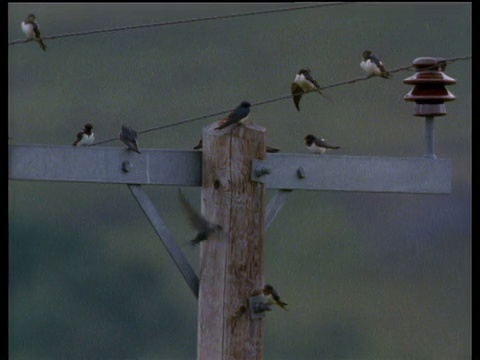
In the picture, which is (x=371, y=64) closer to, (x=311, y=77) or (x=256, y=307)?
(x=311, y=77)

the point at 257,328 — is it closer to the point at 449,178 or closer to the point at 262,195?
the point at 262,195

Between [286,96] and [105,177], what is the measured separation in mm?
1089

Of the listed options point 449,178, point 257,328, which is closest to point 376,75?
point 449,178

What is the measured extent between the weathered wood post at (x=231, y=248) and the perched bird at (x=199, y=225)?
0.10ft

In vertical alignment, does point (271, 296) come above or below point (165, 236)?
below

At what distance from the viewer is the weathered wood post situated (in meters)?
5.29

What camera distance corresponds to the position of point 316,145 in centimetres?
750

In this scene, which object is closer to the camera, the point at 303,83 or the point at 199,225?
the point at 199,225

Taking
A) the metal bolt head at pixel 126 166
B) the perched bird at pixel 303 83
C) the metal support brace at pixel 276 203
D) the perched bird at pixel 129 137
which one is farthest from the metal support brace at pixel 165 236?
the perched bird at pixel 303 83

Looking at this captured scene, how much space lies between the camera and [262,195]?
5.39m

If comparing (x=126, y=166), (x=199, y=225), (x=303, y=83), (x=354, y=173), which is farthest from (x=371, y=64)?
(x=126, y=166)

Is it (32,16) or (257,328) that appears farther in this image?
(32,16)

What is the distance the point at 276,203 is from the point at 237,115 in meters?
0.49

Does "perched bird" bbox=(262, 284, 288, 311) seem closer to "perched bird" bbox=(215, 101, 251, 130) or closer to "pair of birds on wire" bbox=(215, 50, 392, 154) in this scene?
"perched bird" bbox=(215, 101, 251, 130)
